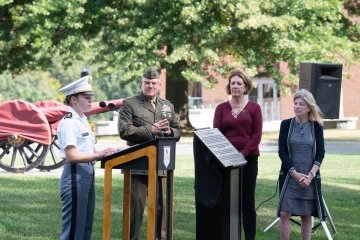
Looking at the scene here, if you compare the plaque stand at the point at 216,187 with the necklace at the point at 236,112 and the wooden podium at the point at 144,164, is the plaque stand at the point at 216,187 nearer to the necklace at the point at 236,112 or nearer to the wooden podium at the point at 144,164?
the necklace at the point at 236,112

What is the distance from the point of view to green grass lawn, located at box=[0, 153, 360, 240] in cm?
1198

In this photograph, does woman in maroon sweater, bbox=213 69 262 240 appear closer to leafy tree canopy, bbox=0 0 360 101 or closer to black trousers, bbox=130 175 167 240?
black trousers, bbox=130 175 167 240

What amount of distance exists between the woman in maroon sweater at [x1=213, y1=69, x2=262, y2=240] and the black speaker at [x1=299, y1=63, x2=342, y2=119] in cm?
178

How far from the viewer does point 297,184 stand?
34.9 ft

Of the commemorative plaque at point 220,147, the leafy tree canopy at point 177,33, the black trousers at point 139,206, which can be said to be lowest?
the black trousers at point 139,206

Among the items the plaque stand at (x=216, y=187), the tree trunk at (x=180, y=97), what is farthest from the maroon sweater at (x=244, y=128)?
the tree trunk at (x=180, y=97)

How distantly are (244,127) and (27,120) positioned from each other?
895cm

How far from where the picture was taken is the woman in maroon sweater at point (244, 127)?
10648mm

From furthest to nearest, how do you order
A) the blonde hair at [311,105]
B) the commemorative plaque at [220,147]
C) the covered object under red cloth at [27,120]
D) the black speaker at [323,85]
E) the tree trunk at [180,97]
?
1. the tree trunk at [180,97]
2. the covered object under red cloth at [27,120]
3. the black speaker at [323,85]
4. the blonde hair at [311,105]
5. the commemorative plaque at [220,147]

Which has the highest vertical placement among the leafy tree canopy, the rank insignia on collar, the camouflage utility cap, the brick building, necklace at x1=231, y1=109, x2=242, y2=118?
the leafy tree canopy

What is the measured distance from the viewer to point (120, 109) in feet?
32.3

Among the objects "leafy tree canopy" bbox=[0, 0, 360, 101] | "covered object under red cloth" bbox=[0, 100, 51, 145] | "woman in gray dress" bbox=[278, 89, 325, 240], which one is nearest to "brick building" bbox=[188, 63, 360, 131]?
"leafy tree canopy" bbox=[0, 0, 360, 101]

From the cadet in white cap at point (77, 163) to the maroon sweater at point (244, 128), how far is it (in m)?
2.64

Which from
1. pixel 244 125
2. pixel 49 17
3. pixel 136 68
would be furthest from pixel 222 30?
pixel 244 125
